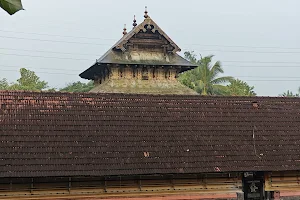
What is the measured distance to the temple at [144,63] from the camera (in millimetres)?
17938

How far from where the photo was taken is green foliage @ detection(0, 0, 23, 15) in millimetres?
999

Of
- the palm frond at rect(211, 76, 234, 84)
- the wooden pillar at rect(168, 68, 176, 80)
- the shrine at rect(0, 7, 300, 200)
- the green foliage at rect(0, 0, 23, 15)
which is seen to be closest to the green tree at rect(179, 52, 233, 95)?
the palm frond at rect(211, 76, 234, 84)

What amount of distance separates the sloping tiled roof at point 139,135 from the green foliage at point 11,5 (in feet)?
25.5

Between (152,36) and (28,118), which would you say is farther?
(152,36)

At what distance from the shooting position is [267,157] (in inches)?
396

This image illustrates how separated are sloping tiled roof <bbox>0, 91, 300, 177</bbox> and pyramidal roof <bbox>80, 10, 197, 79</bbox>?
22.9 ft

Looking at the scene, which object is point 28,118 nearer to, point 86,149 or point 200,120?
point 86,149

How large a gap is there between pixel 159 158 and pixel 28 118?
3286mm

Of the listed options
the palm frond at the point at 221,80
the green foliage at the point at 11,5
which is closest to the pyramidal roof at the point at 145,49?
the palm frond at the point at 221,80

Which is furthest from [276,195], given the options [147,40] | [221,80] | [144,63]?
[221,80]

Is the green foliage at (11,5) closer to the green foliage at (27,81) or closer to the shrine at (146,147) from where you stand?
the shrine at (146,147)

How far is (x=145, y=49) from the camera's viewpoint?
1862cm

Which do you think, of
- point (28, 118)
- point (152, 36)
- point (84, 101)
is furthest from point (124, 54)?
point (28, 118)

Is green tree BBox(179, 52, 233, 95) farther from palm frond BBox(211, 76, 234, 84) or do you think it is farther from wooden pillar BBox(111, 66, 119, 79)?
wooden pillar BBox(111, 66, 119, 79)
